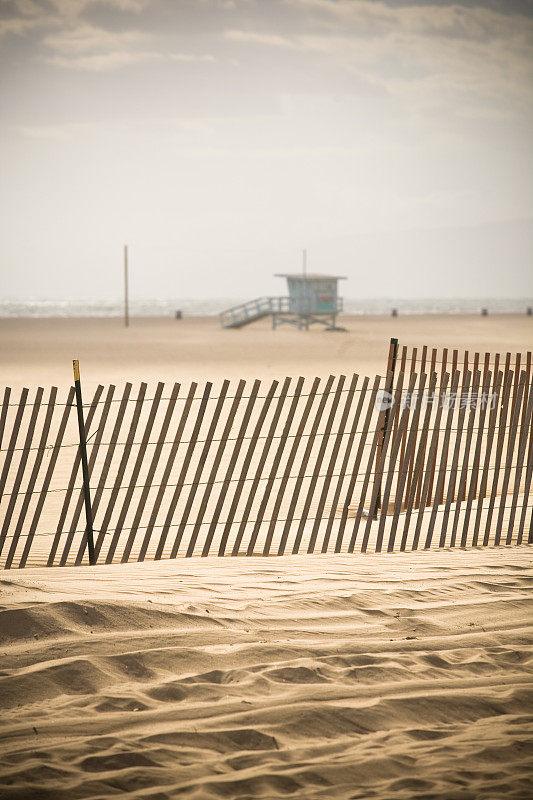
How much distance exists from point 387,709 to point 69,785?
4.93 ft

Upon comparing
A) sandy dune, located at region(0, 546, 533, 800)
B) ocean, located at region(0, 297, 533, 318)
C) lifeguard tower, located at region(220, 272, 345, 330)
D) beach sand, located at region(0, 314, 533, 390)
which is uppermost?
ocean, located at region(0, 297, 533, 318)

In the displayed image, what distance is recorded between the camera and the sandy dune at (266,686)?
10.7ft

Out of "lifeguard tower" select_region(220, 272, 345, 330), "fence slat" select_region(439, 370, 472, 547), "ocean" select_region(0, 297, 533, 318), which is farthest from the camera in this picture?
"ocean" select_region(0, 297, 533, 318)

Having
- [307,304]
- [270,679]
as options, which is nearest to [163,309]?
[307,304]

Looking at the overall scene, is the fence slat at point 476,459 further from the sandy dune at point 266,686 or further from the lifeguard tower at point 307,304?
the lifeguard tower at point 307,304

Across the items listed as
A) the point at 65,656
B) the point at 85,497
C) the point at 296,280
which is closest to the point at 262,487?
the point at 85,497

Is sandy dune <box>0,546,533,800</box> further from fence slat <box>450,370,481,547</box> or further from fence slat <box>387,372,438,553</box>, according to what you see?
fence slat <box>450,370,481,547</box>

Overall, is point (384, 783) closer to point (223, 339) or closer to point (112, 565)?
point (112, 565)

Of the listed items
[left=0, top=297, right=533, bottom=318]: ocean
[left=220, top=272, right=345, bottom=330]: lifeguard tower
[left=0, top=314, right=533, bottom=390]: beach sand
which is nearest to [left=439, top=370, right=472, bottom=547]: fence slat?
[left=0, top=314, right=533, bottom=390]: beach sand

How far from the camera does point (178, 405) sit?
1616 cm

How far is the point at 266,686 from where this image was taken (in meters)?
3.93

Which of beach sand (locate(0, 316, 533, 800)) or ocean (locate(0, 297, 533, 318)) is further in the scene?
ocean (locate(0, 297, 533, 318))

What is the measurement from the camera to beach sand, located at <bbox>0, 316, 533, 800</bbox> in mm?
3260

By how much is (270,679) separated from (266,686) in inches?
2.8
